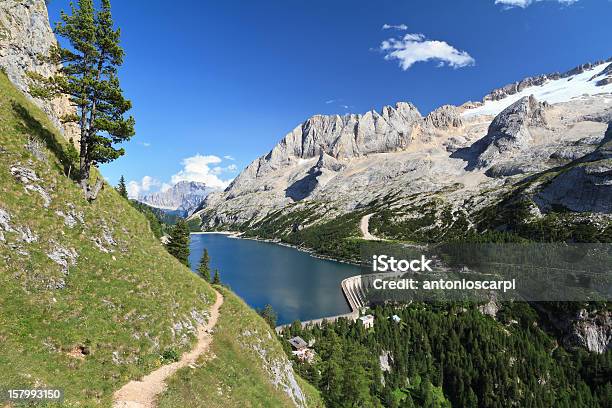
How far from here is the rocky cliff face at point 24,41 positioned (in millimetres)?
41938

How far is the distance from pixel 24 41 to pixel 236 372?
166 feet

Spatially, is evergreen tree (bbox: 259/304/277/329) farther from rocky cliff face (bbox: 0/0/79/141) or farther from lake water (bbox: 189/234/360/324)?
rocky cliff face (bbox: 0/0/79/141)

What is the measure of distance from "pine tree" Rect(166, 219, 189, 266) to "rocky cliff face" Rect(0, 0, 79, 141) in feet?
101

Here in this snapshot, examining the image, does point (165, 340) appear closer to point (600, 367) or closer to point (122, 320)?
point (122, 320)

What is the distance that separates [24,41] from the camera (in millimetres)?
47219

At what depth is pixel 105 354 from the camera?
21578mm

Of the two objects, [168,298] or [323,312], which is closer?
[168,298]

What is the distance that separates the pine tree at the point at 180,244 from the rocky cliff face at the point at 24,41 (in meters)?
30.8

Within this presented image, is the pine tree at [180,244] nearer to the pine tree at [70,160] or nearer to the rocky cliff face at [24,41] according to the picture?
the rocky cliff face at [24,41]

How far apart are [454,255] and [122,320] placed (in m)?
162

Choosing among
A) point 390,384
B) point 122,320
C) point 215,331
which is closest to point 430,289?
point 390,384

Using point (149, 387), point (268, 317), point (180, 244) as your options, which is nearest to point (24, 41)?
point (180, 244)

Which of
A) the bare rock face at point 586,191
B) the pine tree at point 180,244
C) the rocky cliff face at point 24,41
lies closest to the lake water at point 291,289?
the pine tree at point 180,244

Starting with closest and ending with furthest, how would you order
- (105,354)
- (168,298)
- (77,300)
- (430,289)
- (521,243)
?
(105,354)
(77,300)
(168,298)
(430,289)
(521,243)
